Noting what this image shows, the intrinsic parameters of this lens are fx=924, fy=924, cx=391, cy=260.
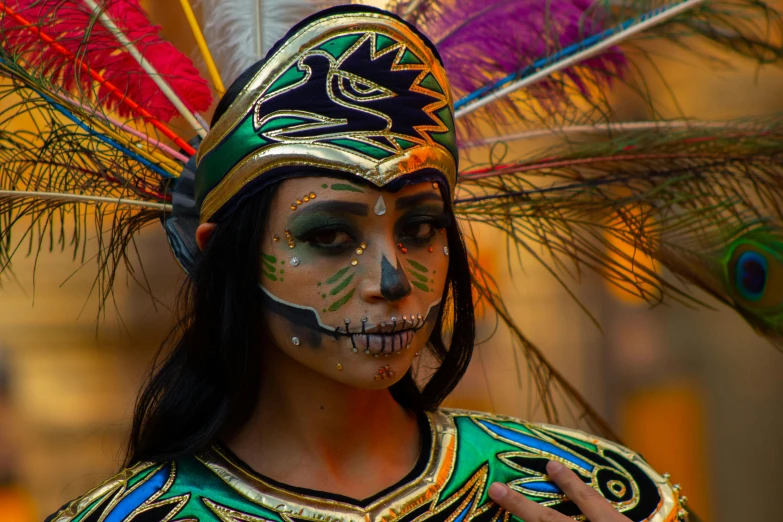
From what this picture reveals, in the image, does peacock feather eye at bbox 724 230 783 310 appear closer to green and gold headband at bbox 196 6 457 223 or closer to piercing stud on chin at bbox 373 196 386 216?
green and gold headband at bbox 196 6 457 223

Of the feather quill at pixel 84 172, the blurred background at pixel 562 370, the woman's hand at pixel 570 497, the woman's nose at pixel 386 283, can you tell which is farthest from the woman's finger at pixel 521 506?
the blurred background at pixel 562 370

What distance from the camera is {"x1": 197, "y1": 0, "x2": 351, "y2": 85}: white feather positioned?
204cm

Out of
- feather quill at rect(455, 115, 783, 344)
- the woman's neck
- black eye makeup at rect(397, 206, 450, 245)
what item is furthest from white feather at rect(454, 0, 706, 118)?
the woman's neck

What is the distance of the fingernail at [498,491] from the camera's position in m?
1.79

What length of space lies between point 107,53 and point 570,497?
1.32m

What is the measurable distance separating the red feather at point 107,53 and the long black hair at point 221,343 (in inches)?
10.6

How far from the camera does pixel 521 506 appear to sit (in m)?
1.78

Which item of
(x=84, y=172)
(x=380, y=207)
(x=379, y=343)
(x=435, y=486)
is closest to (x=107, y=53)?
(x=84, y=172)

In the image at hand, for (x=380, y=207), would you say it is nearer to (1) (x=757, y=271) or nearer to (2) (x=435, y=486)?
(2) (x=435, y=486)

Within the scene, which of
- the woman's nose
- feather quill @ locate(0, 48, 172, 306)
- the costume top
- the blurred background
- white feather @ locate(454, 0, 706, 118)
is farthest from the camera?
the blurred background

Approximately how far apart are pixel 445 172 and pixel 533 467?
25.4 inches

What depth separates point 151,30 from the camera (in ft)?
6.45

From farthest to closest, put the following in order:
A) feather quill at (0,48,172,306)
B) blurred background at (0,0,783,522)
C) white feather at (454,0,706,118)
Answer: blurred background at (0,0,783,522), white feather at (454,0,706,118), feather quill at (0,48,172,306)

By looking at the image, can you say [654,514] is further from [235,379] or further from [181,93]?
[181,93]
